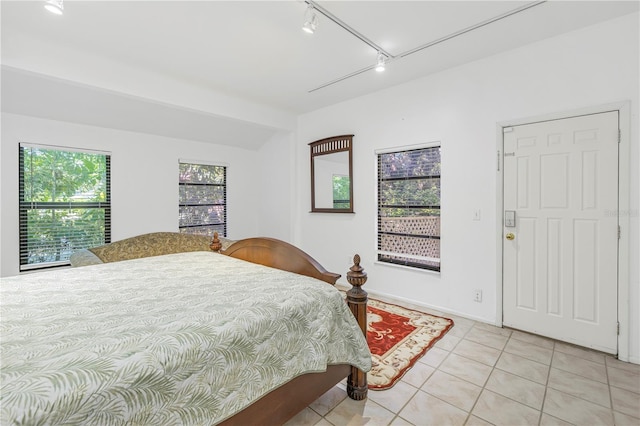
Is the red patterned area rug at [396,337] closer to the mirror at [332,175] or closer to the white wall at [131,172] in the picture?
the mirror at [332,175]

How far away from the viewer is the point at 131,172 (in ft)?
13.3

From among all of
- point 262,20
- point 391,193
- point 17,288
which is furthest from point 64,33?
point 391,193

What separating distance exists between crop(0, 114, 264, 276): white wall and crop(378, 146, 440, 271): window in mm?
2775

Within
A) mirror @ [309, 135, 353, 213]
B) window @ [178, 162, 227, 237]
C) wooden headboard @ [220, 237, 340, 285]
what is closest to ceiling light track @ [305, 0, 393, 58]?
mirror @ [309, 135, 353, 213]

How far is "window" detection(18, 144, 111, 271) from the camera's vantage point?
3.35m

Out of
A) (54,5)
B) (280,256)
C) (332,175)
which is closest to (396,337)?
(280,256)

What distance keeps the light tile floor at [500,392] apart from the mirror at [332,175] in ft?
7.73

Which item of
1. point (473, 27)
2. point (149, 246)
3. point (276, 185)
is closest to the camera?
point (473, 27)

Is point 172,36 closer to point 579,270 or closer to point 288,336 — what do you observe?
point 288,336

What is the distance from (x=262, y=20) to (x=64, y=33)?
1.74 metres

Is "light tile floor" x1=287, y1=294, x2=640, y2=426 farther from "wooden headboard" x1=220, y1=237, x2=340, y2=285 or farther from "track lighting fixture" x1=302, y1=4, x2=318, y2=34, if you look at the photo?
"track lighting fixture" x1=302, y1=4, x2=318, y2=34

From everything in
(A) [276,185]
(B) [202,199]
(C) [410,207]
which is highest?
(A) [276,185]

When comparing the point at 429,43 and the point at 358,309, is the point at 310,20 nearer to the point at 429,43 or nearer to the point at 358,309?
the point at 429,43

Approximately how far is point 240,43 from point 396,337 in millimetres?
3048
